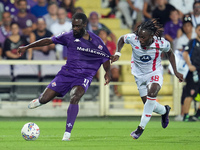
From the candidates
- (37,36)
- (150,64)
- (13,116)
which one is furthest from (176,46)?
(150,64)

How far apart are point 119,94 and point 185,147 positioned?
7391 millimetres

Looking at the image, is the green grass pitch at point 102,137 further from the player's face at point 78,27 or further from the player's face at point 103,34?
the player's face at point 103,34

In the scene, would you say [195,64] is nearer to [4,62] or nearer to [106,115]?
[106,115]

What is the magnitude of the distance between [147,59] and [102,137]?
63.3 inches

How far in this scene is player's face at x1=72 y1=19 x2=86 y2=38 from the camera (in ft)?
29.4

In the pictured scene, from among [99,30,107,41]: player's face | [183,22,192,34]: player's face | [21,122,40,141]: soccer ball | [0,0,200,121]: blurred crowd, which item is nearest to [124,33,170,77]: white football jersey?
[21,122,40,141]: soccer ball

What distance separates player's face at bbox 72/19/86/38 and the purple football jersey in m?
0.14

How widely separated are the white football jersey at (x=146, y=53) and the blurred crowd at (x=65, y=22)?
4.00m

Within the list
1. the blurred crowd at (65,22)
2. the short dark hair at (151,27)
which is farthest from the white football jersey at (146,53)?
the blurred crowd at (65,22)

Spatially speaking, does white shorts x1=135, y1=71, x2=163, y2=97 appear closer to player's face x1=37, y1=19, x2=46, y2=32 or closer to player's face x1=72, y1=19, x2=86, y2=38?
player's face x1=72, y1=19, x2=86, y2=38

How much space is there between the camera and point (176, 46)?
1622cm

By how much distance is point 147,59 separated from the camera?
32.0 feet

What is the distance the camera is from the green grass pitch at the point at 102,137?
8203mm

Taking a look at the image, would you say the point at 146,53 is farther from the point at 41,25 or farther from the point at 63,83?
the point at 41,25
